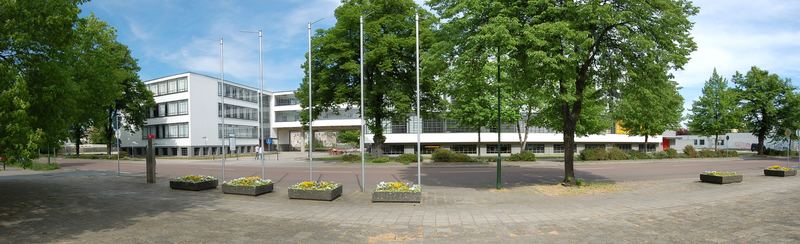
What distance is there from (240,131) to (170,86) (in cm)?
1243

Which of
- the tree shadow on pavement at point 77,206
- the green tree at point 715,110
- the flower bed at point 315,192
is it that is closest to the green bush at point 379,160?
the tree shadow on pavement at point 77,206

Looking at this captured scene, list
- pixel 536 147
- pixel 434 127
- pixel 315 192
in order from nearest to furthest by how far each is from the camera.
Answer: pixel 315 192
pixel 434 127
pixel 536 147

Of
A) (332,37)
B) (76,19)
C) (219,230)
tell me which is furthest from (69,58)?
(332,37)

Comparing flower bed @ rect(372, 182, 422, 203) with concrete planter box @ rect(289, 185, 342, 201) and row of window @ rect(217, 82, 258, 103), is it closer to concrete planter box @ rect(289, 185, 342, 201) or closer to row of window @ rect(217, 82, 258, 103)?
concrete planter box @ rect(289, 185, 342, 201)

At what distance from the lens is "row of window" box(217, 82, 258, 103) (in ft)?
219

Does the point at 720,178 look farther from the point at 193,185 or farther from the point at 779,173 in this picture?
the point at 193,185

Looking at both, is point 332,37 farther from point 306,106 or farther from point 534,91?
point 534,91

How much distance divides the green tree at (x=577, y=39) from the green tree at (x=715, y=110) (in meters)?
41.0

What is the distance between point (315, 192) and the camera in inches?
496

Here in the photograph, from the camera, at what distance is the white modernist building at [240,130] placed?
54375mm

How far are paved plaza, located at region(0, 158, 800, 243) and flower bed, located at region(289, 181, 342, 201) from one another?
1.04ft

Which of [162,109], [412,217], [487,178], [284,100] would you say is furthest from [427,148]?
[412,217]

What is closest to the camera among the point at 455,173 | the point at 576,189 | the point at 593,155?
the point at 576,189

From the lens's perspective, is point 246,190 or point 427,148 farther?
point 427,148
